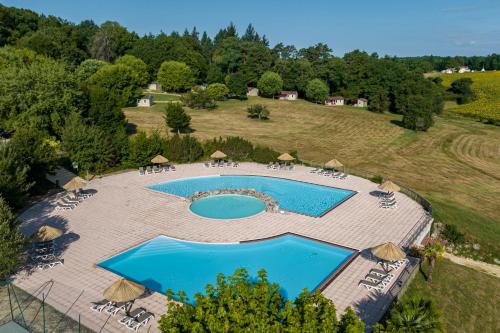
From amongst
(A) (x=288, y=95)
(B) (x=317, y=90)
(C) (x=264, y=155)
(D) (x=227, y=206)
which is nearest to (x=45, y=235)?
(D) (x=227, y=206)

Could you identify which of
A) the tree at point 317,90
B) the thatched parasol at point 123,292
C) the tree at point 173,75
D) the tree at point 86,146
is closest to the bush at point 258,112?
the tree at point 317,90

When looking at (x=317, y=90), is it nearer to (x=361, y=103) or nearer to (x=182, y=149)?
(x=361, y=103)

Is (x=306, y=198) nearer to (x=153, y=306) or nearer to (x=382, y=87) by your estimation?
(x=153, y=306)

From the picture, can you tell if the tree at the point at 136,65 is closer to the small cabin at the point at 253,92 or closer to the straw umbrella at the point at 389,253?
the small cabin at the point at 253,92

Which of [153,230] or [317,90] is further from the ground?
[317,90]

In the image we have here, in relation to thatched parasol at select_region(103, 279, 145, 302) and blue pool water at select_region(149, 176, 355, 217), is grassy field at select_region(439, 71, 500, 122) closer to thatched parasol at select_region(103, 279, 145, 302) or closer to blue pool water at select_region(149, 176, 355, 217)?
blue pool water at select_region(149, 176, 355, 217)
